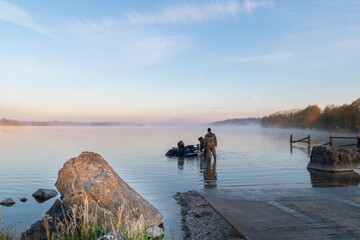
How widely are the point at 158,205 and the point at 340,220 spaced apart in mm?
5217

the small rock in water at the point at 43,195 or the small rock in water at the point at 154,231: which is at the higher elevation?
the small rock in water at the point at 154,231

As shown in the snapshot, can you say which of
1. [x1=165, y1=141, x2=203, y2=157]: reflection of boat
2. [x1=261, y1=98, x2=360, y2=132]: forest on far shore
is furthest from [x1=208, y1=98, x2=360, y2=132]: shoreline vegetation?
[x1=165, y1=141, x2=203, y2=157]: reflection of boat

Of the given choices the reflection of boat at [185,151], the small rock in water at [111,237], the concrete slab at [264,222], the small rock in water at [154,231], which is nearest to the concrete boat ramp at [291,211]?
the concrete slab at [264,222]

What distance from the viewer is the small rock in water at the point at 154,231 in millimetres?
6355

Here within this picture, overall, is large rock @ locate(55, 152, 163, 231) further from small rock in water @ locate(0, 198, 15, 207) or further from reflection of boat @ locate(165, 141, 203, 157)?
reflection of boat @ locate(165, 141, 203, 157)

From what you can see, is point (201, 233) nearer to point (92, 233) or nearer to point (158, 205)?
point (92, 233)

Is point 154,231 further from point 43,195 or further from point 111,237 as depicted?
point 43,195

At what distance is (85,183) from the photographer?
6.75m

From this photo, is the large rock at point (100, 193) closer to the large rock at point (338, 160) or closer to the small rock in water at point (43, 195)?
the small rock in water at point (43, 195)

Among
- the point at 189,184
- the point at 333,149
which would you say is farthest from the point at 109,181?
the point at 333,149

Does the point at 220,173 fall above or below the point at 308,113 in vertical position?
below

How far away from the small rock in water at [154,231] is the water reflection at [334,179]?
799 cm

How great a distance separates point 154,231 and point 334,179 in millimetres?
9889

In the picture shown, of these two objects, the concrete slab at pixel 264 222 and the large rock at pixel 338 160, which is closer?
the concrete slab at pixel 264 222
